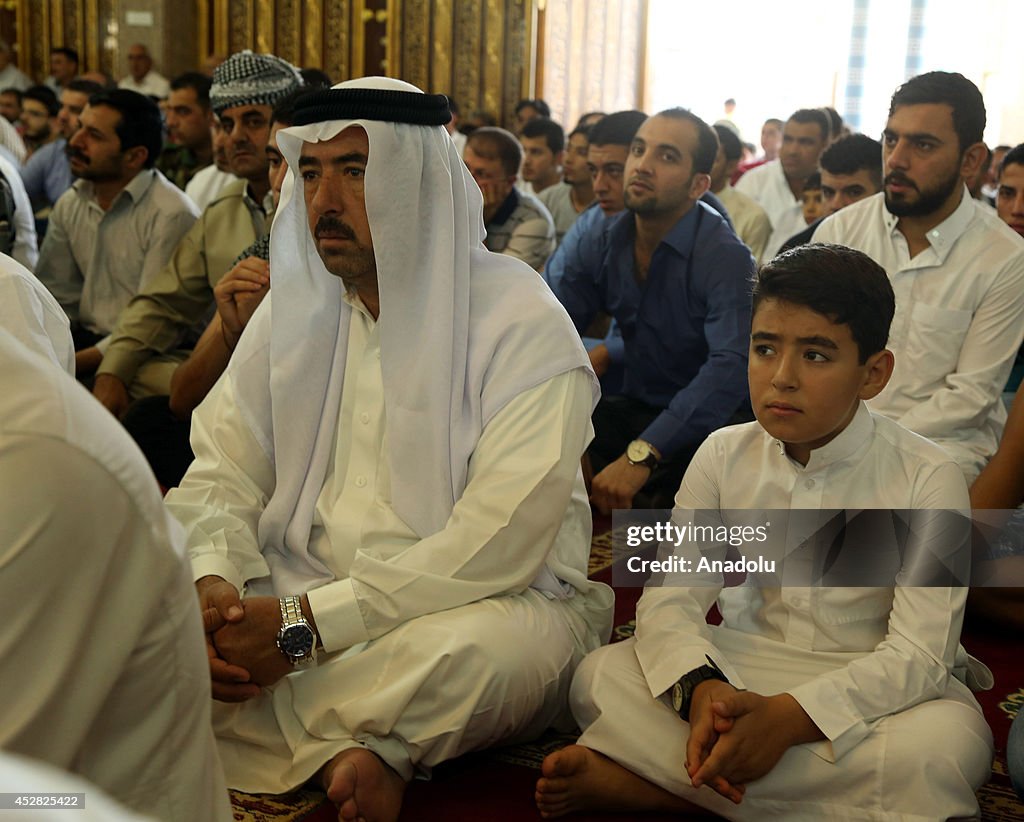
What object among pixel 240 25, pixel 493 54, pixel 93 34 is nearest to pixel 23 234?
pixel 493 54

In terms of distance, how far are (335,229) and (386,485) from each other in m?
0.46

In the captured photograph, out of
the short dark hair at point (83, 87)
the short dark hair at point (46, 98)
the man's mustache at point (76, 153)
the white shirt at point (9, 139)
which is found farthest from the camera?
the short dark hair at point (46, 98)

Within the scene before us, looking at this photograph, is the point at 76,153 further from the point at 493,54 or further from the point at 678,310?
the point at 493,54

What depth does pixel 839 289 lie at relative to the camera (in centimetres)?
183

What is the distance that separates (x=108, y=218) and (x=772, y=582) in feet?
10.4

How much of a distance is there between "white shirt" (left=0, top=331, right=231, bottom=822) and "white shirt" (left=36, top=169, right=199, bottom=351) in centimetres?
341

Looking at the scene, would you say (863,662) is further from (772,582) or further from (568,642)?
(568,642)

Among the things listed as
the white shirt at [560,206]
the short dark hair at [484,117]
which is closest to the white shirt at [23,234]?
the white shirt at [560,206]

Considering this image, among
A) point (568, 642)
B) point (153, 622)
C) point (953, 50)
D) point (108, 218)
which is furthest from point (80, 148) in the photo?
point (953, 50)

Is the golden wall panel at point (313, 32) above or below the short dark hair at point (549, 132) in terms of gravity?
above

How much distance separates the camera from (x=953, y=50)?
1059cm

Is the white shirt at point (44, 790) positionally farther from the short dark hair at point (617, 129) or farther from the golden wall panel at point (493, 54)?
the golden wall panel at point (493, 54)

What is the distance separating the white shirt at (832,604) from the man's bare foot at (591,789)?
0.14m

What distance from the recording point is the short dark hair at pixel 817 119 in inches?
231
